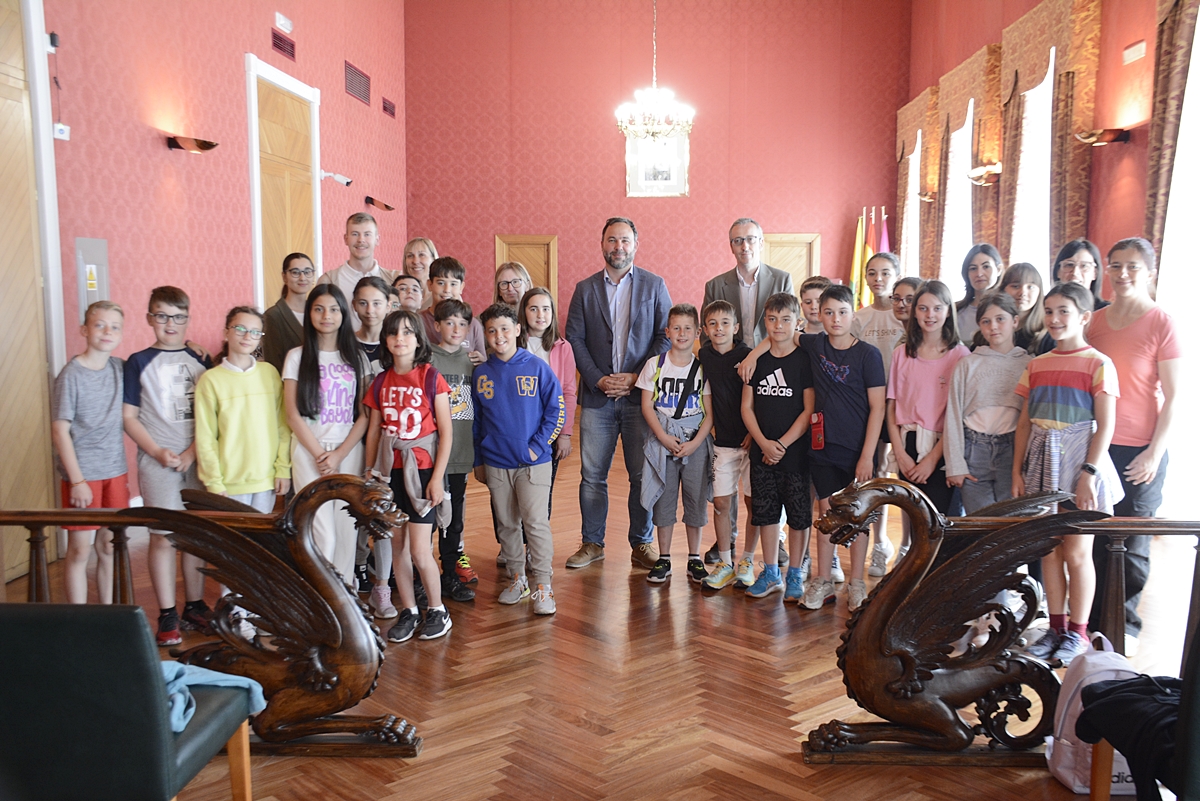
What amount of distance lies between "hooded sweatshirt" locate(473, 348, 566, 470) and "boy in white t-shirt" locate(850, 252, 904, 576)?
173cm

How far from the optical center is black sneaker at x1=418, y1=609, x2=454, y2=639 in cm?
351

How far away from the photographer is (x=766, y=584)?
13.2ft

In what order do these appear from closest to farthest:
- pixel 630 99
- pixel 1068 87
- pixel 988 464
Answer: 1. pixel 988 464
2. pixel 1068 87
3. pixel 630 99

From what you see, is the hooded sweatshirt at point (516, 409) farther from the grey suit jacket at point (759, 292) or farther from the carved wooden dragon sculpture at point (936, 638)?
the carved wooden dragon sculpture at point (936, 638)

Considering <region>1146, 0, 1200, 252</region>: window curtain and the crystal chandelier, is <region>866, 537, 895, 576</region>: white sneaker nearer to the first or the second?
<region>1146, 0, 1200, 252</region>: window curtain

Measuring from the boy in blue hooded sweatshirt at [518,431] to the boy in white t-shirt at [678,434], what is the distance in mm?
561

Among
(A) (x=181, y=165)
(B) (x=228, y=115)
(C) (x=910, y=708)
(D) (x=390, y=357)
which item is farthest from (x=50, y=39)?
(C) (x=910, y=708)

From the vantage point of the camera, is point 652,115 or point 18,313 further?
point 652,115

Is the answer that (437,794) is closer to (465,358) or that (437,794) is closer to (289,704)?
(289,704)

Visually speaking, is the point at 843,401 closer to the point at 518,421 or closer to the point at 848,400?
the point at 848,400

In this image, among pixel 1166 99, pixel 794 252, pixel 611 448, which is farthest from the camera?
pixel 794 252

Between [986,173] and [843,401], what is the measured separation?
16.1 feet

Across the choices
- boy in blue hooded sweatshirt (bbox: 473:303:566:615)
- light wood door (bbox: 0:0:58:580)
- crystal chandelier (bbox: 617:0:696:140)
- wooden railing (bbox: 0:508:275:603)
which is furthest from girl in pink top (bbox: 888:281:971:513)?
crystal chandelier (bbox: 617:0:696:140)

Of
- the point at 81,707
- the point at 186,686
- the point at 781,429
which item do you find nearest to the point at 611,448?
the point at 781,429
